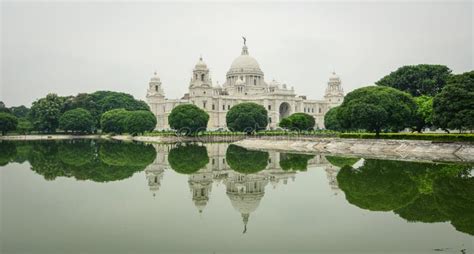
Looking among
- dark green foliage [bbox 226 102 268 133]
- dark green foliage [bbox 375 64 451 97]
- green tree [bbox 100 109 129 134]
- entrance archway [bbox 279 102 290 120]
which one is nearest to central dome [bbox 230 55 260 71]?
entrance archway [bbox 279 102 290 120]

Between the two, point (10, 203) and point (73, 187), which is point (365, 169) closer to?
point (73, 187)

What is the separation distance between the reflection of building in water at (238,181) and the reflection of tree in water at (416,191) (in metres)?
1.18

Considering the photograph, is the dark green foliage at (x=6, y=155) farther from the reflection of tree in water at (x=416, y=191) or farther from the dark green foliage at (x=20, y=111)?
the dark green foliage at (x=20, y=111)

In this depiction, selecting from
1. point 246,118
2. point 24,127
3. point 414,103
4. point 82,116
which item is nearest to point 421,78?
point 414,103

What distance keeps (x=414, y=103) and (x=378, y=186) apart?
29757 millimetres

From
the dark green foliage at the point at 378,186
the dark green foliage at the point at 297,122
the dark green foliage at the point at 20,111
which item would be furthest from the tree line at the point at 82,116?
the dark green foliage at the point at 378,186

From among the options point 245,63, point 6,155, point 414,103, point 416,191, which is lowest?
point 416,191

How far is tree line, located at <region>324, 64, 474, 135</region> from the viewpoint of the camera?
115ft

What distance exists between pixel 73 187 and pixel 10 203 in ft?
12.1

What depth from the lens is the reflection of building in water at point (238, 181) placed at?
1581 cm

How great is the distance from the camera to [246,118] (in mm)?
70500

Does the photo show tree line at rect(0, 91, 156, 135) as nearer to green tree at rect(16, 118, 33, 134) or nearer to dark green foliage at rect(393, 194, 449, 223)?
green tree at rect(16, 118, 33, 134)

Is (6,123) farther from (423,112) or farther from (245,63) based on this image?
(423,112)

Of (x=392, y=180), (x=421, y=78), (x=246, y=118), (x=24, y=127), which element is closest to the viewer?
(x=392, y=180)
